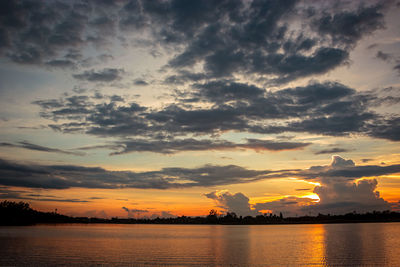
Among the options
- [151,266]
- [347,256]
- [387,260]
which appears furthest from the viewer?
[347,256]

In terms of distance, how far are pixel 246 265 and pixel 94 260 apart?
3153cm

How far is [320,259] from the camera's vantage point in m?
73.4

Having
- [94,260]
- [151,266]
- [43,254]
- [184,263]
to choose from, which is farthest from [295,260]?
[43,254]

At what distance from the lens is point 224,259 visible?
7362cm

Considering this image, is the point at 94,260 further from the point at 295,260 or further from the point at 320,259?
the point at 320,259

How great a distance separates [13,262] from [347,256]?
72.4m

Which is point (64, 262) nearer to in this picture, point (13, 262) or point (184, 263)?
point (13, 262)

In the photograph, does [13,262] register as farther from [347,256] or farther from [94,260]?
[347,256]

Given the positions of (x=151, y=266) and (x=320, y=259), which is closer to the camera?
(x=151, y=266)

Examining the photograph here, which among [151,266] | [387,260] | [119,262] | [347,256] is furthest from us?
[347,256]

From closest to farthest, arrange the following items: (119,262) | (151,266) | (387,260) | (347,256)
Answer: (151,266), (119,262), (387,260), (347,256)

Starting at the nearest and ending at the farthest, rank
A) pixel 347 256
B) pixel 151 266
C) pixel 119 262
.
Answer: pixel 151 266 < pixel 119 262 < pixel 347 256

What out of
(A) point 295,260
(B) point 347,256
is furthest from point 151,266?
(B) point 347,256

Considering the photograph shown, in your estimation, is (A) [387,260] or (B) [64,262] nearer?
(B) [64,262]
